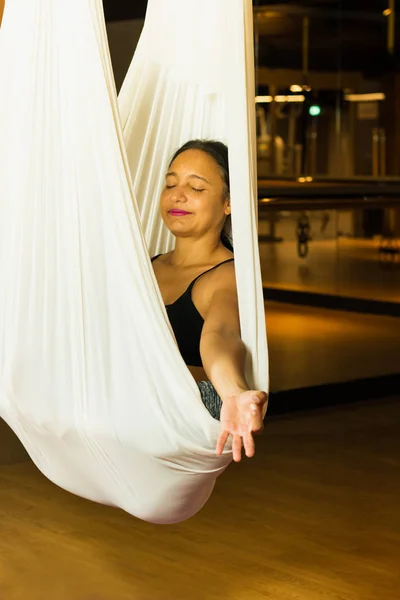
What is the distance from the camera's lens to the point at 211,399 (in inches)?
81.2

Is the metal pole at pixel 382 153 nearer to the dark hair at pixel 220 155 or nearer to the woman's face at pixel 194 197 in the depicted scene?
the dark hair at pixel 220 155

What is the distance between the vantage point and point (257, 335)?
2039mm

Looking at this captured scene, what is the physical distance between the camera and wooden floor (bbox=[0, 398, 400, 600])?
113 inches

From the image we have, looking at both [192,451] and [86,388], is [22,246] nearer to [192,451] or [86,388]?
[86,388]

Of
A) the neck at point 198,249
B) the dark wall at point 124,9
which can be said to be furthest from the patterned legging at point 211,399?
the dark wall at point 124,9

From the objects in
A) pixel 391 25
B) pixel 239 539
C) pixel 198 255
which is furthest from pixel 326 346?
pixel 198 255

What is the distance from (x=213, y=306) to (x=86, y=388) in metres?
0.30

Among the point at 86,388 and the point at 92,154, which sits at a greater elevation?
the point at 92,154

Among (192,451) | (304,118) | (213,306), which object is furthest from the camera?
(304,118)

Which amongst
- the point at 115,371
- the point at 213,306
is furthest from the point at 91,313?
the point at 213,306

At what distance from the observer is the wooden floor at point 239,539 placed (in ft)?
9.39

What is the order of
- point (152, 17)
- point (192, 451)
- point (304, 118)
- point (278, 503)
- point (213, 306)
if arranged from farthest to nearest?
1. point (304, 118)
2. point (278, 503)
3. point (152, 17)
4. point (213, 306)
5. point (192, 451)

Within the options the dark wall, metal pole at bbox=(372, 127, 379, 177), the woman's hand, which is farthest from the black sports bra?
metal pole at bbox=(372, 127, 379, 177)

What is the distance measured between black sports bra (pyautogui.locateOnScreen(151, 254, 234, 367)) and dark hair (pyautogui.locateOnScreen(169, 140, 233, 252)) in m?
0.11
